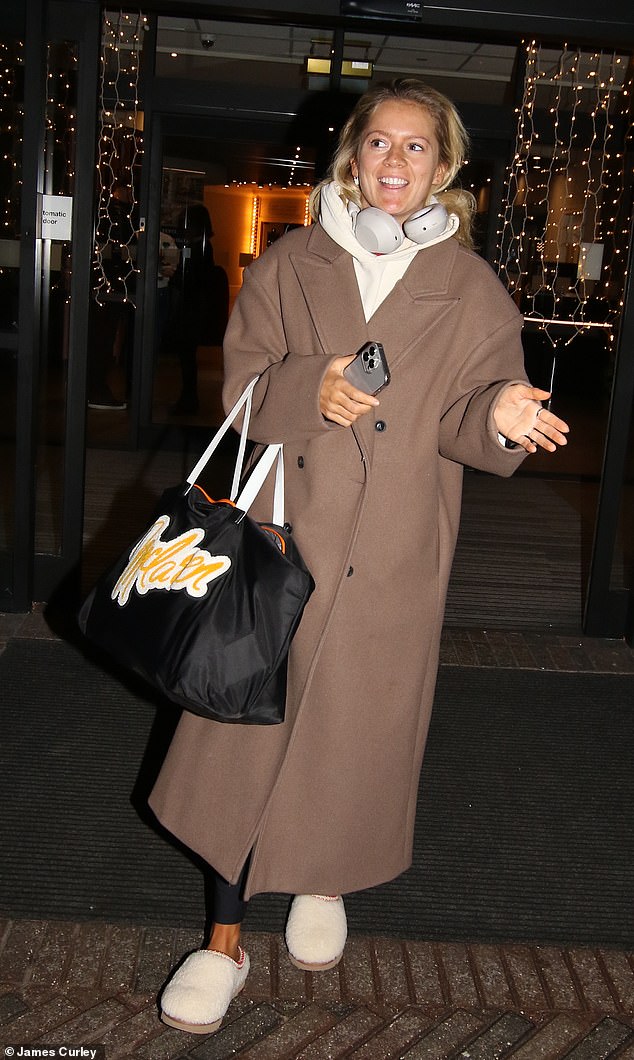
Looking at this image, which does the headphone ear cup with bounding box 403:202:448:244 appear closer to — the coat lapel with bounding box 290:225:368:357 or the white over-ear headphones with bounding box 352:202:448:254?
the white over-ear headphones with bounding box 352:202:448:254

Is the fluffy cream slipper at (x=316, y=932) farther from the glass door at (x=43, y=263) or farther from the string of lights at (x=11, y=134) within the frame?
the string of lights at (x=11, y=134)

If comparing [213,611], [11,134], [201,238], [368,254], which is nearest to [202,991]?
[213,611]

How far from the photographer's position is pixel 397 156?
90.0 inches

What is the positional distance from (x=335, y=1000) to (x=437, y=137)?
6.53 ft

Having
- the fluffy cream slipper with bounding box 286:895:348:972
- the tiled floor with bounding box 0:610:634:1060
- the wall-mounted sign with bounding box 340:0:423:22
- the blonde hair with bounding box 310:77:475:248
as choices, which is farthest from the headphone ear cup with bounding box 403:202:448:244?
the wall-mounted sign with bounding box 340:0:423:22

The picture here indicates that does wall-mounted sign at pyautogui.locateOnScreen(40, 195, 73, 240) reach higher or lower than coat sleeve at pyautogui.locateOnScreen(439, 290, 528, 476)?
higher

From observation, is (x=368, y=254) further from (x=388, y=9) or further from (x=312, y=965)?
(x=388, y=9)

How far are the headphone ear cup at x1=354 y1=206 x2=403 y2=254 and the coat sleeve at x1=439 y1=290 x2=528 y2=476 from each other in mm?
241

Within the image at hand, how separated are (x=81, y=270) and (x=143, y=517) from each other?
94.2 inches

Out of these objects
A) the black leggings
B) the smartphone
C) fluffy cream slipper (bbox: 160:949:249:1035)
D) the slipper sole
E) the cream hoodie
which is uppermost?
the cream hoodie

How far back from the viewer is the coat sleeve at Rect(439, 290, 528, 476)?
2.23 meters

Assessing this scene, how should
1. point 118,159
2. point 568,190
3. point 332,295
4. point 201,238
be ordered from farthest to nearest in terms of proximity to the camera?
point 201,238
point 118,159
point 568,190
point 332,295

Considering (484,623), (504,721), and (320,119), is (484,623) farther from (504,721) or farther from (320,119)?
(320,119)

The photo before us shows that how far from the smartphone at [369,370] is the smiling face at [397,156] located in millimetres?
419
